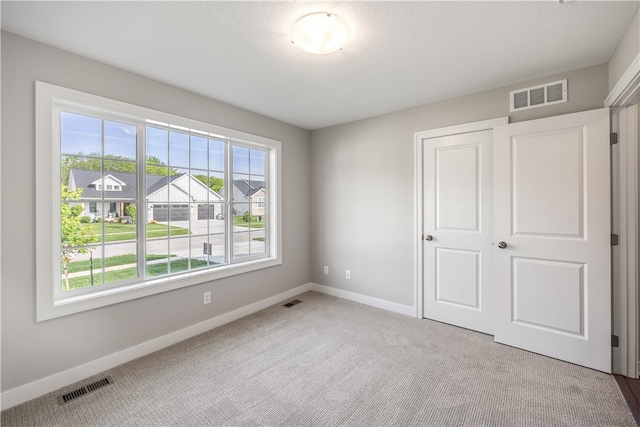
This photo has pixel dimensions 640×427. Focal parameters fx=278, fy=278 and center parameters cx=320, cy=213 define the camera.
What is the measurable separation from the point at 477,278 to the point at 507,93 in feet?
6.17

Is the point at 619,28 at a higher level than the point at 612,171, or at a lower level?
higher

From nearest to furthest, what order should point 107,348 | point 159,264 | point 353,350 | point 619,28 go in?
point 619,28, point 107,348, point 353,350, point 159,264

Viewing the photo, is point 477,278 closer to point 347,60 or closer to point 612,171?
point 612,171

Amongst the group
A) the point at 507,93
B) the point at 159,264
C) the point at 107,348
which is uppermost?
the point at 507,93

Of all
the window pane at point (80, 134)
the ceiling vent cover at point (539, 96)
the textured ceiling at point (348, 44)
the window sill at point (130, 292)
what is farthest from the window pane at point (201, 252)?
the ceiling vent cover at point (539, 96)

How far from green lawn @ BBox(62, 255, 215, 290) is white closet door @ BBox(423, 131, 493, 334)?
261cm

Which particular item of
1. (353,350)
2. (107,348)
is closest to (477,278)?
(353,350)

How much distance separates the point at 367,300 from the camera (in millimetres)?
3773

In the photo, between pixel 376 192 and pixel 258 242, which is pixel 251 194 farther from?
pixel 376 192

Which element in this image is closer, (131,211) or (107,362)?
(107,362)

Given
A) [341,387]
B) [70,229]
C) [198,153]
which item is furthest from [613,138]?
[70,229]

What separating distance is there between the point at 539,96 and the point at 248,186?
3226mm

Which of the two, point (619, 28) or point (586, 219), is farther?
point (586, 219)

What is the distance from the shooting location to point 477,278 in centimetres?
293
